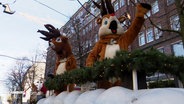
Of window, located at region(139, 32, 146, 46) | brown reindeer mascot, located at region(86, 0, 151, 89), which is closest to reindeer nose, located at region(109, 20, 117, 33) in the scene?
brown reindeer mascot, located at region(86, 0, 151, 89)

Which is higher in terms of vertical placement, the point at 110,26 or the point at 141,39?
the point at 141,39

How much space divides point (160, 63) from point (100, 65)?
0.68 metres

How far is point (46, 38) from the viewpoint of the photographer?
20.3 ft

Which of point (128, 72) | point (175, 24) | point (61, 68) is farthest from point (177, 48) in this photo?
point (128, 72)

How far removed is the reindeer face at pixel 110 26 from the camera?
14.2 feet

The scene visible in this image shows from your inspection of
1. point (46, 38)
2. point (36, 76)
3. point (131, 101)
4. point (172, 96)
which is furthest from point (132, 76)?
point (36, 76)

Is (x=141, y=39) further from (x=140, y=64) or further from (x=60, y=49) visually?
(x=140, y=64)

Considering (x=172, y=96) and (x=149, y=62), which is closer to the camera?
(x=172, y=96)

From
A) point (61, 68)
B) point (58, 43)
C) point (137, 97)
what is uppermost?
point (58, 43)

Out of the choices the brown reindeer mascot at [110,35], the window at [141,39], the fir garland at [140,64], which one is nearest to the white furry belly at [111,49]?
the brown reindeer mascot at [110,35]

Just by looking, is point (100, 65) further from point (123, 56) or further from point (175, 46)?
point (175, 46)

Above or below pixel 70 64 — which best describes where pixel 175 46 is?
above

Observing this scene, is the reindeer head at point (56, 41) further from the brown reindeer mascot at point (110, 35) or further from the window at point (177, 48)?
the window at point (177, 48)

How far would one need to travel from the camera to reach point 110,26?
4336mm
